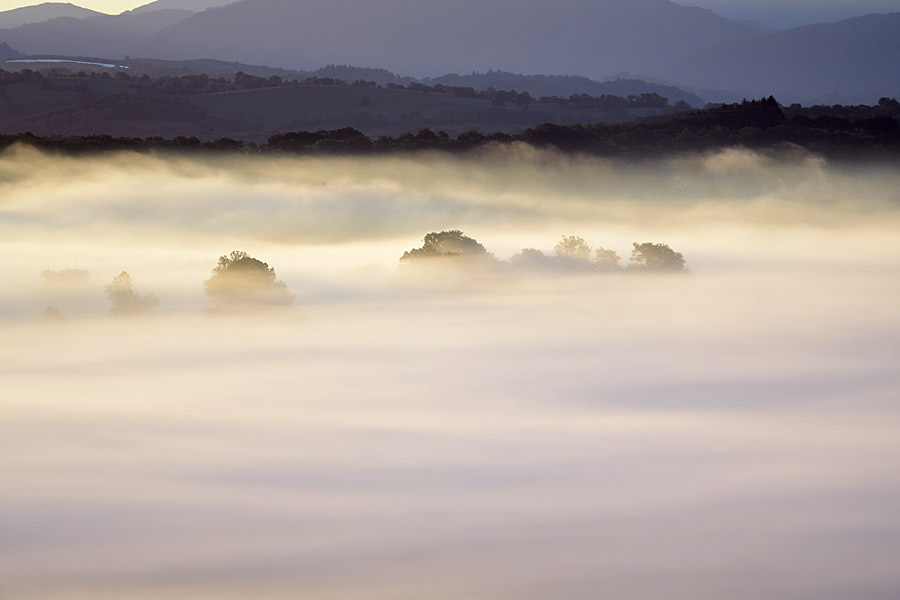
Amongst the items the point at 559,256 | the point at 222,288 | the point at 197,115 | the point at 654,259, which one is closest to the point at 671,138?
the point at 559,256

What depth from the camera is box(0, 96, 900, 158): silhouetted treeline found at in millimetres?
129750

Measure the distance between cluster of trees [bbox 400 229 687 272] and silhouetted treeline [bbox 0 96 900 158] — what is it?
29838 millimetres

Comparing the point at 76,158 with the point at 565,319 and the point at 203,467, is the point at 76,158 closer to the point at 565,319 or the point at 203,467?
the point at 565,319

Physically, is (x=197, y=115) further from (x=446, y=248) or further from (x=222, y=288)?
(x=222, y=288)

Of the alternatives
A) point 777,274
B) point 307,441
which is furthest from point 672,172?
point 307,441

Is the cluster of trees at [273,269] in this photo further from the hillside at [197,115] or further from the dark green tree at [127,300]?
the hillside at [197,115]

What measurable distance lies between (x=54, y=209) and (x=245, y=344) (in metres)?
61.8

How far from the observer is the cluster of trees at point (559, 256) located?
92.6m

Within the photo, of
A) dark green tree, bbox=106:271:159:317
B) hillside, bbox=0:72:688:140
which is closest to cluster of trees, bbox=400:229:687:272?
dark green tree, bbox=106:271:159:317

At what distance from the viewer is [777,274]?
125 m

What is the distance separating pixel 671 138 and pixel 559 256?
1715 inches

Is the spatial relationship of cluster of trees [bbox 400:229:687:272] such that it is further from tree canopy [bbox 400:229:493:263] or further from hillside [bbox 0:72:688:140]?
hillside [bbox 0:72:688:140]

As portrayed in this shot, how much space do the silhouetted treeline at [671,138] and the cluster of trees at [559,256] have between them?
97.9ft

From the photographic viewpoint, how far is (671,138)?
470ft
